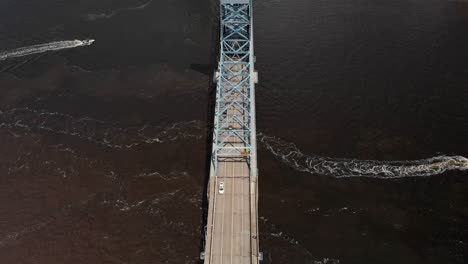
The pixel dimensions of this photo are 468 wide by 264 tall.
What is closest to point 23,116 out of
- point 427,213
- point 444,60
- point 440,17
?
point 427,213

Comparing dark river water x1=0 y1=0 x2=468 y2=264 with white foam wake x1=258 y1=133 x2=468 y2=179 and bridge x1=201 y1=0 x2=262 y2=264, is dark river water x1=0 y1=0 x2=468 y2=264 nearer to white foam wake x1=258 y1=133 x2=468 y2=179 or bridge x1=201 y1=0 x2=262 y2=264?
white foam wake x1=258 y1=133 x2=468 y2=179

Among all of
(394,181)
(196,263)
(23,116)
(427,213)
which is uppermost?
(23,116)

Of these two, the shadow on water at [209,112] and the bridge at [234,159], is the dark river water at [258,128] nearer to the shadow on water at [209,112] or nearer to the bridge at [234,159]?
the shadow on water at [209,112]

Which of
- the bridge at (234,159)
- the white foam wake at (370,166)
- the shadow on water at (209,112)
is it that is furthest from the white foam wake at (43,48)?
the white foam wake at (370,166)

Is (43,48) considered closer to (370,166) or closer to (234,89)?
(234,89)

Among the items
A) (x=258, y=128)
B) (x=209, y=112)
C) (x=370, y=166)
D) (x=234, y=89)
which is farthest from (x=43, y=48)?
(x=370, y=166)

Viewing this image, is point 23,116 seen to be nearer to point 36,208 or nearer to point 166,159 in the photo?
point 36,208
